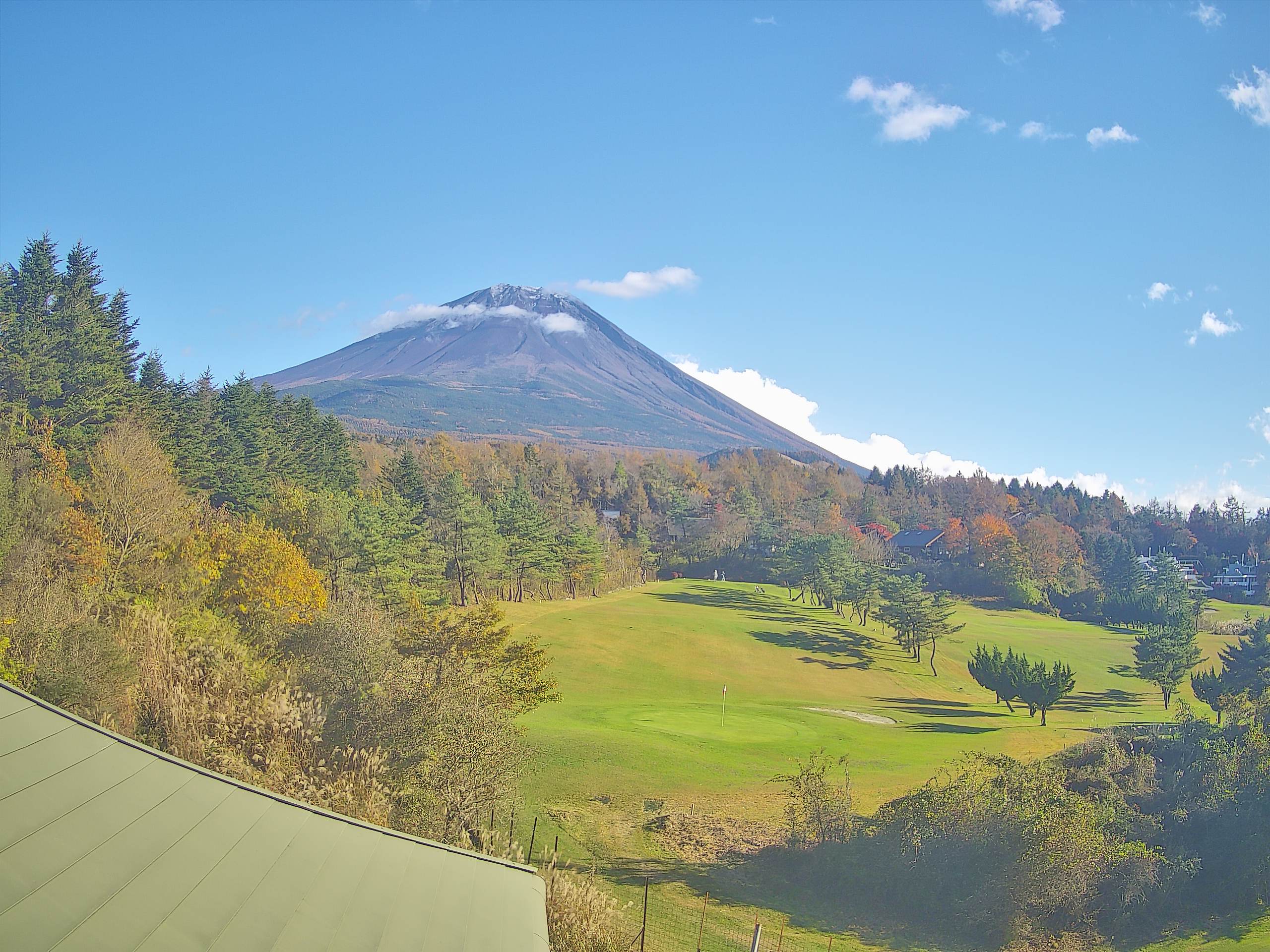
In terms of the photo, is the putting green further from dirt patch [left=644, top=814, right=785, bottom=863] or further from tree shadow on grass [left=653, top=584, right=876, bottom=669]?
tree shadow on grass [left=653, top=584, right=876, bottom=669]

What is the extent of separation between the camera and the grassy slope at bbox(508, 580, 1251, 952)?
861 inches

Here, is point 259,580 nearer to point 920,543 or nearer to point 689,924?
point 689,924

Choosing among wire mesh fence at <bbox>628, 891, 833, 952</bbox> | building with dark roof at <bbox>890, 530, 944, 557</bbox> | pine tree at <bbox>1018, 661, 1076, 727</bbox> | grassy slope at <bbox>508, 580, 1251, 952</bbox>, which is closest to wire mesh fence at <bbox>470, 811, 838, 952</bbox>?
wire mesh fence at <bbox>628, 891, 833, 952</bbox>

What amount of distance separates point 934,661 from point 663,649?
22.3 meters

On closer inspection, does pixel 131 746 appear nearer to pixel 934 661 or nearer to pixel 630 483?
pixel 934 661

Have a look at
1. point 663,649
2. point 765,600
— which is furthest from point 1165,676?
point 765,600

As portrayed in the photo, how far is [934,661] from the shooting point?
60.9 m

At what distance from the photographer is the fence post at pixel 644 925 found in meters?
11.1

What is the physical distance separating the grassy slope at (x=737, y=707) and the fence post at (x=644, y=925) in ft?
6.31

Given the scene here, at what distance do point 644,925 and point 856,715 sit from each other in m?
33.6

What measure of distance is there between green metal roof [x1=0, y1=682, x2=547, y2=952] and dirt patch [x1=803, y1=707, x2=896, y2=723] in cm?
3561

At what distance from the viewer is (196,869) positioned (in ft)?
20.7

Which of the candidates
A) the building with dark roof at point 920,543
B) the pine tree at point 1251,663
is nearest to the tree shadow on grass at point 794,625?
the pine tree at point 1251,663

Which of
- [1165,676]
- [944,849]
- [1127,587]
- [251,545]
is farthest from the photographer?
[1127,587]
